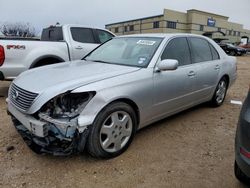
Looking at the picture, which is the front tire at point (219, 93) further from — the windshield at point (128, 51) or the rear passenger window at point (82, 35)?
the rear passenger window at point (82, 35)

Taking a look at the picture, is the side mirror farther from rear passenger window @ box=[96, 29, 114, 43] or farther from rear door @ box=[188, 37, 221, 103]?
rear passenger window @ box=[96, 29, 114, 43]

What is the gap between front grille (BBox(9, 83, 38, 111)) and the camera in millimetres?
2772

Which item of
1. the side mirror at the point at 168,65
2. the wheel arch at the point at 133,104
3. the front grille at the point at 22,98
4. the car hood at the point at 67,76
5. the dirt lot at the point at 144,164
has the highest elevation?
the side mirror at the point at 168,65

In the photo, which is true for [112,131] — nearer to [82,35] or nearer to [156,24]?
[82,35]

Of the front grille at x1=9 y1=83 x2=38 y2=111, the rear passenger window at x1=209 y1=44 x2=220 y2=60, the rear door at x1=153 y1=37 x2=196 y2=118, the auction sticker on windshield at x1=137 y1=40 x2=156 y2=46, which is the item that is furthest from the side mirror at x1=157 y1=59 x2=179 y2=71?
the rear passenger window at x1=209 y1=44 x2=220 y2=60

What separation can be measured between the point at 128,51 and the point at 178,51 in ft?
2.74

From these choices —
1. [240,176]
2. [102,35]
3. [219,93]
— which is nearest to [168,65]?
[240,176]

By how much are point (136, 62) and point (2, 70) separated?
3160mm

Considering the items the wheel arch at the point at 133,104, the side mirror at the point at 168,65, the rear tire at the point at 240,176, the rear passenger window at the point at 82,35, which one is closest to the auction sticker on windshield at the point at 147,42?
the side mirror at the point at 168,65

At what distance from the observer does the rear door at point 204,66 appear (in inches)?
174

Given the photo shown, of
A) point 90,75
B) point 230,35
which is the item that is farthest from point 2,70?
point 230,35

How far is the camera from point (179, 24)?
2090 inches

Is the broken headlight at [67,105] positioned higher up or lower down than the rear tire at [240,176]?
higher up

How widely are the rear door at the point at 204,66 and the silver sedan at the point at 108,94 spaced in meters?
0.03
